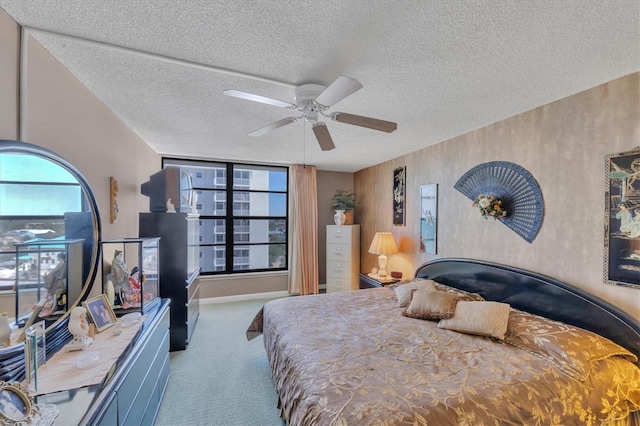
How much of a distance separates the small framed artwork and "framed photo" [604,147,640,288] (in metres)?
2.26

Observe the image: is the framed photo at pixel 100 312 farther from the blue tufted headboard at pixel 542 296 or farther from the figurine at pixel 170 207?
the blue tufted headboard at pixel 542 296

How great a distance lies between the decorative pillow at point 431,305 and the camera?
226 centimetres

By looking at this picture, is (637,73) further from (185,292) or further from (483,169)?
(185,292)

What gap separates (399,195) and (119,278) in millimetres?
3568

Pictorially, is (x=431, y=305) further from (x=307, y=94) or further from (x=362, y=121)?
(x=307, y=94)

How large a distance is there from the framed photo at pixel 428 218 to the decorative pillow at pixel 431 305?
101cm

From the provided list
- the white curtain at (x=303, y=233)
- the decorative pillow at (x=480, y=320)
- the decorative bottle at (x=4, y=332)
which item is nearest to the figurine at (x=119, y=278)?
the decorative bottle at (x=4, y=332)

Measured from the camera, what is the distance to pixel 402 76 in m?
1.75

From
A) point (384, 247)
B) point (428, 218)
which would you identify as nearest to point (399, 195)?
point (428, 218)

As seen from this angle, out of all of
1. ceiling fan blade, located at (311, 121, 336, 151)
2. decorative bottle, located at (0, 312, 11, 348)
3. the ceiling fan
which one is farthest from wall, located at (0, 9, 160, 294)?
ceiling fan blade, located at (311, 121, 336, 151)

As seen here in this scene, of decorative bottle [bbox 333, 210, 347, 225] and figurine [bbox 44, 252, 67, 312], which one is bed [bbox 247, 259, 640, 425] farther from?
decorative bottle [bbox 333, 210, 347, 225]

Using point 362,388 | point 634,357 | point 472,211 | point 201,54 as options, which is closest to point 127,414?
point 362,388

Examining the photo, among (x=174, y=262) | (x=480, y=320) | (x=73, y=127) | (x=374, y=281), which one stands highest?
(x=73, y=127)

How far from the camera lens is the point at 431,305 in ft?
7.63
